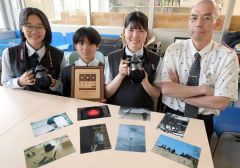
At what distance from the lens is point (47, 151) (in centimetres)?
93

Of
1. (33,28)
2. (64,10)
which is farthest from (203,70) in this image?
(64,10)

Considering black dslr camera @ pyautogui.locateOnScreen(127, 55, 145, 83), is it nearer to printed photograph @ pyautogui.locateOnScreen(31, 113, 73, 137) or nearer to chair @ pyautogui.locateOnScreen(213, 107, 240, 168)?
printed photograph @ pyautogui.locateOnScreen(31, 113, 73, 137)

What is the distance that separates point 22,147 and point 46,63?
84cm

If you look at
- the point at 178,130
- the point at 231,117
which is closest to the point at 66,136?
the point at 178,130

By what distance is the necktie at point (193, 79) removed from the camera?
1316 mm

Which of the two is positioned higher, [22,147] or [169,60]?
[169,60]

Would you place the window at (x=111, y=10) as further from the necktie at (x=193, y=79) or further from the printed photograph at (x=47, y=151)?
the printed photograph at (x=47, y=151)

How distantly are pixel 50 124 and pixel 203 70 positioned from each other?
107cm

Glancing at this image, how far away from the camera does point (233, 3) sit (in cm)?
318

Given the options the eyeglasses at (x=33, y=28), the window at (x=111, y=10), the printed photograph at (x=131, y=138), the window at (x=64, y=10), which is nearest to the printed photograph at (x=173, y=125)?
the printed photograph at (x=131, y=138)

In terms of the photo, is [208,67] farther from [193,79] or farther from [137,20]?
[137,20]

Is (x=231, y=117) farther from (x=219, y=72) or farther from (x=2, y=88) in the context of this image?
(x=2, y=88)

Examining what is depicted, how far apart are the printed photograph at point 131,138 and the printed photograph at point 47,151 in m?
0.25

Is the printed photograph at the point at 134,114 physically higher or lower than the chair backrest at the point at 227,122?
higher
